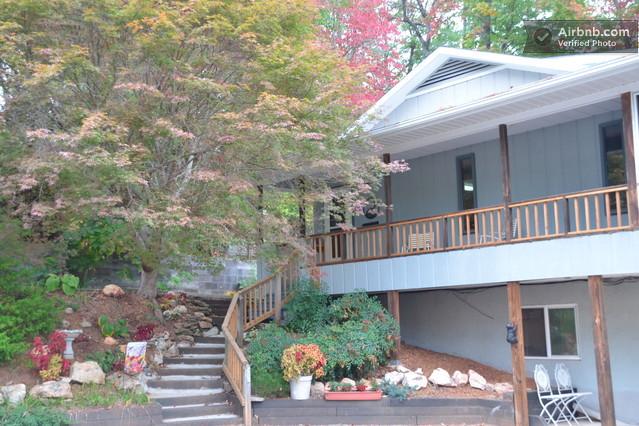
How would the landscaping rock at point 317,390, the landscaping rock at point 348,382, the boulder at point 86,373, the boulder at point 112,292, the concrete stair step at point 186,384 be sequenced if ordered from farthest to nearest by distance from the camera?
the boulder at point 112,292
the concrete stair step at point 186,384
the landscaping rock at point 317,390
the landscaping rock at point 348,382
the boulder at point 86,373

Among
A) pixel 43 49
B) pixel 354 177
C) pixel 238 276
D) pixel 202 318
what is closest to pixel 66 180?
pixel 43 49

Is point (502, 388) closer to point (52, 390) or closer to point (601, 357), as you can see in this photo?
point (601, 357)

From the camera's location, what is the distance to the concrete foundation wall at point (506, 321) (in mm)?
12594

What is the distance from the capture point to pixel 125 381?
11430 mm

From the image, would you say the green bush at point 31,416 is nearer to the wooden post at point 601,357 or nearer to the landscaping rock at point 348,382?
the landscaping rock at point 348,382

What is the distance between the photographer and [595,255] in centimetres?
1104

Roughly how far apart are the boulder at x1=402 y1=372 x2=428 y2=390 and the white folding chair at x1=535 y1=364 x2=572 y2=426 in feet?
6.45

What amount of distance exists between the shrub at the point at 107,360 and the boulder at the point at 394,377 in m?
4.70

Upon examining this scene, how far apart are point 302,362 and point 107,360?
337cm

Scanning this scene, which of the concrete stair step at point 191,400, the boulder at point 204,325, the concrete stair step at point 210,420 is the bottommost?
the concrete stair step at point 210,420

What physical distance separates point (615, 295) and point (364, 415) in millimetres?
5364

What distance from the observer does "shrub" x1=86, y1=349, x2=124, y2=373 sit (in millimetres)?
11703

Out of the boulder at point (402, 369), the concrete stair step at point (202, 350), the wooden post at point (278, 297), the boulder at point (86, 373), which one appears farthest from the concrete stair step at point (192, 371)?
the boulder at point (402, 369)

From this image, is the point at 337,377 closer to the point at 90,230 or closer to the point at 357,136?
the point at 357,136
